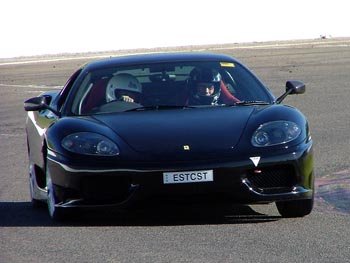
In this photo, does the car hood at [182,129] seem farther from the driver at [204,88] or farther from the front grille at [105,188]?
the driver at [204,88]

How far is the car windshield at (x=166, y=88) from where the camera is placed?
962cm

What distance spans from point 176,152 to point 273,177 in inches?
28.6

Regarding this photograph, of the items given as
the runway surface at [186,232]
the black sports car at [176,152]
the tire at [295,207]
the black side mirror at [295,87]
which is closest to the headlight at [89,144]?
the black sports car at [176,152]

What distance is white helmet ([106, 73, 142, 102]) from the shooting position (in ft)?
32.1

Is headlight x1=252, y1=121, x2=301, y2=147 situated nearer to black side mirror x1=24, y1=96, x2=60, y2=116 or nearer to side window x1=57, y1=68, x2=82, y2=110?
black side mirror x1=24, y1=96, x2=60, y2=116

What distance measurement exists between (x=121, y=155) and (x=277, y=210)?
1.52 metres

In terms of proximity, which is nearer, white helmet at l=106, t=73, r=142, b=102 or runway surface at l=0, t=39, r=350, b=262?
runway surface at l=0, t=39, r=350, b=262

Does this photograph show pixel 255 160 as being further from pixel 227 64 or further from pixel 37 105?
pixel 37 105

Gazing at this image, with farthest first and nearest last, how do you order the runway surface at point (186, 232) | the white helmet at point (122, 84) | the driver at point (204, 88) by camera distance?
the white helmet at point (122, 84) < the driver at point (204, 88) < the runway surface at point (186, 232)

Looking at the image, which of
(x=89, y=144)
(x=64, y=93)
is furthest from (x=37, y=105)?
(x=89, y=144)

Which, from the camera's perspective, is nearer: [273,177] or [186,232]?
[186,232]

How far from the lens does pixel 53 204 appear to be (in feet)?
29.1

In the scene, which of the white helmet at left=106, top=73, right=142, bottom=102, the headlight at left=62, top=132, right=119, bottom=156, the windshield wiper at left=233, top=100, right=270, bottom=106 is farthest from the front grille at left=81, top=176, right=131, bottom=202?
the windshield wiper at left=233, top=100, right=270, bottom=106

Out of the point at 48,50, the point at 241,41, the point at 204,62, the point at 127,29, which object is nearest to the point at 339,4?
the point at 241,41
